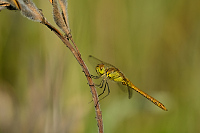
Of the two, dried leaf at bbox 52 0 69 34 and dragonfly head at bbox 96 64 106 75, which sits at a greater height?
dragonfly head at bbox 96 64 106 75

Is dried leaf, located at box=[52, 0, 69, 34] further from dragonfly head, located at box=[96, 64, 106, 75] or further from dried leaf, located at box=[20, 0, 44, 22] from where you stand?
dragonfly head, located at box=[96, 64, 106, 75]

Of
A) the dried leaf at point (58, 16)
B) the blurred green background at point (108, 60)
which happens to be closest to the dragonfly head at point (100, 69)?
the blurred green background at point (108, 60)

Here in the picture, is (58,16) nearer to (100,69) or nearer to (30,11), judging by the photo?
(30,11)

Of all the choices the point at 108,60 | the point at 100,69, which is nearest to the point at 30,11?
the point at 100,69

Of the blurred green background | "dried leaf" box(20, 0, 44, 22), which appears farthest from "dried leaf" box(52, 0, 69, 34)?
the blurred green background

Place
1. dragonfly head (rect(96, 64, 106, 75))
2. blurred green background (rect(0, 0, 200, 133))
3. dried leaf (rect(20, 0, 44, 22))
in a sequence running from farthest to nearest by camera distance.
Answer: dragonfly head (rect(96, 64, 106, 75)) → blurred green background (rect(0, 0, 200, 133)) → dried leaf (rect(20, 0, 44, 22))

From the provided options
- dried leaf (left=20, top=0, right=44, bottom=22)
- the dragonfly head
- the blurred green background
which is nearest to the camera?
dried leaf (left=20, top=0, right=44, bottom=22)

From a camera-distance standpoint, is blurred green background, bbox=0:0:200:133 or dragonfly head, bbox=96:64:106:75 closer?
blurred green background, bbox=0:0:200:133

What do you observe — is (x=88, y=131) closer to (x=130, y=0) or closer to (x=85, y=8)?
(x=85, y=8)

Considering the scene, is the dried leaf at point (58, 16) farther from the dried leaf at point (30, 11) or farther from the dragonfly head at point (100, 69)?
the dragonfly head at point (100, 69)
